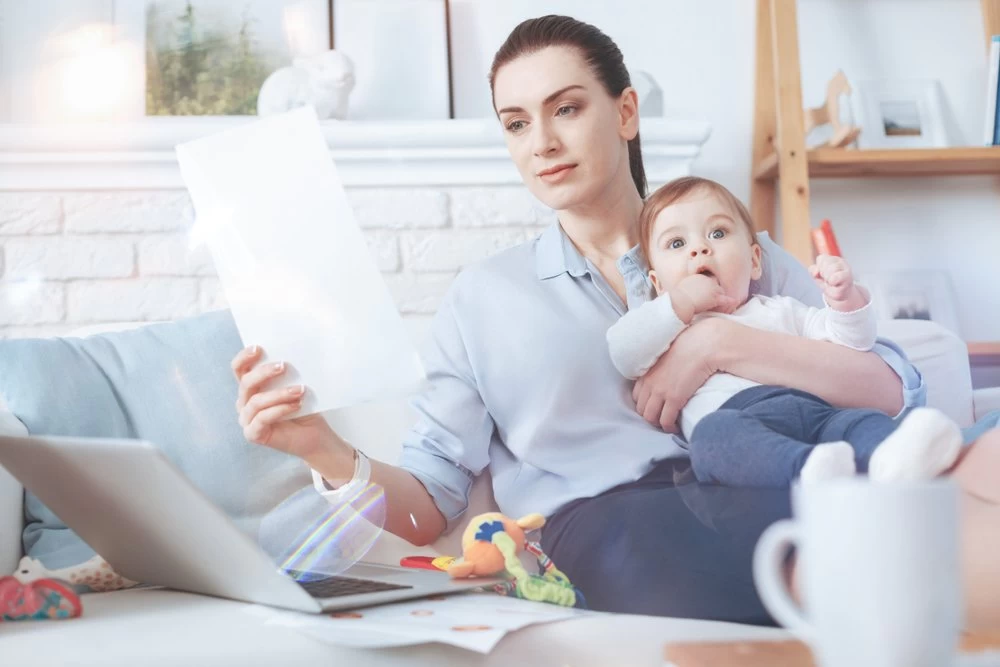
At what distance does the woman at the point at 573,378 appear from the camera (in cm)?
91

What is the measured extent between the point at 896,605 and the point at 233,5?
70.0 inches

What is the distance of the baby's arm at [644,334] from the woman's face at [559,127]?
236 millimetres

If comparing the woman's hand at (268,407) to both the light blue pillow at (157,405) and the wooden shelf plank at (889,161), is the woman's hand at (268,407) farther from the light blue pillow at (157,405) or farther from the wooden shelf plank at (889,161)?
the wooden shelf plank at (889,161)

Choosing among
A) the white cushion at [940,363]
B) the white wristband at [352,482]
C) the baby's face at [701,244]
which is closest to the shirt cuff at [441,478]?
the white wristband at [352,482]

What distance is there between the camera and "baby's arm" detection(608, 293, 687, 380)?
1.09 meters

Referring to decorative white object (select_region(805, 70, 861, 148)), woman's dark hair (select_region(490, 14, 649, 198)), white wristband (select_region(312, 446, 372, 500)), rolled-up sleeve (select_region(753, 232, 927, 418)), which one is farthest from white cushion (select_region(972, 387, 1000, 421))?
white wristband (select_region(312, 446, 372, 500))

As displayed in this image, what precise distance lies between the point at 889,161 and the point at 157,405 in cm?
143

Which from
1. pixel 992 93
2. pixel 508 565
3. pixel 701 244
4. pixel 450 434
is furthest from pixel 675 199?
pixel 992 93

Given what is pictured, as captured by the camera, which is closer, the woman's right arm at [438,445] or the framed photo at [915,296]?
the woman's right arm at [438,445]

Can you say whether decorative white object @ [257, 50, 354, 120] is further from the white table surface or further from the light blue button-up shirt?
the white table surface

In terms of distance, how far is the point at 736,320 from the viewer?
1143 mm

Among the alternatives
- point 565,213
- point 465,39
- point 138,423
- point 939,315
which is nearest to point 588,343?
point 565,213

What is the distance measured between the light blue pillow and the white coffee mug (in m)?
0.85

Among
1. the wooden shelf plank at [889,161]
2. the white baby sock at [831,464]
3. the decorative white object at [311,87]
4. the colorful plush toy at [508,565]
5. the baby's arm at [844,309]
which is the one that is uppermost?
the decorative white object at [311,87]
